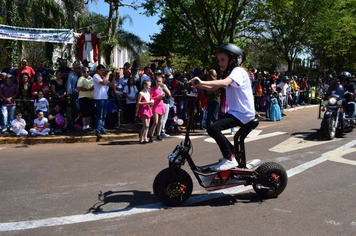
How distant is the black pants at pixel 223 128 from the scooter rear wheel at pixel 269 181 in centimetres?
61

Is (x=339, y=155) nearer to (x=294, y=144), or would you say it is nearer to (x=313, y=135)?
(x=294, y=144)

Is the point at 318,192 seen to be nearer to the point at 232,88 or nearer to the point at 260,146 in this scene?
the point at 232,88

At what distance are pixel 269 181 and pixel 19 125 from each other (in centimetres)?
814

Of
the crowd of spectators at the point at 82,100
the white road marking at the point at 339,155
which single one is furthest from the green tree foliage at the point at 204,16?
the white road marking at the point at 339,155

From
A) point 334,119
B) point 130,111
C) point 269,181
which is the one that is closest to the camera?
point 269,181

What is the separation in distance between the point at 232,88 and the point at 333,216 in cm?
218

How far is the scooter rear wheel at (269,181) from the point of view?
196 inches

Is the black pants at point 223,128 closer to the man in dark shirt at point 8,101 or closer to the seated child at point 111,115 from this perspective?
the seated child at point 111,115

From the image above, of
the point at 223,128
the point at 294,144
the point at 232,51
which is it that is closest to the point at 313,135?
the point at 294,144

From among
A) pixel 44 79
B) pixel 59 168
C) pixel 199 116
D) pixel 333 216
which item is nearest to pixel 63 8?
pixel 44 79

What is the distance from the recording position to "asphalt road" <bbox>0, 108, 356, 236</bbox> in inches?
159

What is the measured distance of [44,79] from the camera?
11648mm

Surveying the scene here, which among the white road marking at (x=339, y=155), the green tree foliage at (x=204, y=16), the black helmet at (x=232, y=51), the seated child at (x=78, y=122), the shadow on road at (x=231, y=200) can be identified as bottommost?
the shadow on road at (x=231, y=200)

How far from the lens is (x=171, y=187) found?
4.68 metres
